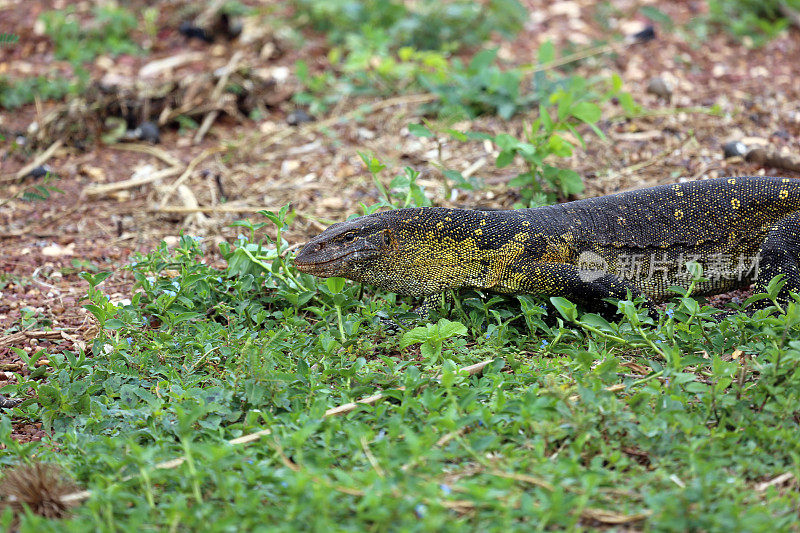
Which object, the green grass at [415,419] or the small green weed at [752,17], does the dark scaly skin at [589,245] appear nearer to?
the green grass at [415,419]

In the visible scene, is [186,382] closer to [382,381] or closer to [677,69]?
[382,381]

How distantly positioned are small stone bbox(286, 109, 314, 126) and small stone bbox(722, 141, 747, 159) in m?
4.27

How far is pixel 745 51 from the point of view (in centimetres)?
895

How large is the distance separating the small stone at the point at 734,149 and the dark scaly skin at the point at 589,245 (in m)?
1.56

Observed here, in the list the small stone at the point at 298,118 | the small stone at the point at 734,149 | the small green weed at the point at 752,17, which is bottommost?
the small stone at the point at 298,118

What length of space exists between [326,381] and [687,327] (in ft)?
6.71

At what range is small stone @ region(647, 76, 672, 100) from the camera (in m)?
7.86

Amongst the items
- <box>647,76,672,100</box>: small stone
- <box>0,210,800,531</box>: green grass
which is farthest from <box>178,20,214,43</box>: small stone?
<box>0,210,800,531</box>: green grass

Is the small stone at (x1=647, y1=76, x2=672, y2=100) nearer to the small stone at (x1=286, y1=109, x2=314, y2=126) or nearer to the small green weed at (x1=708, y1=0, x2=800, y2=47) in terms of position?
the small green weed at (x1=708, y1=0, x2=800, y2=47)

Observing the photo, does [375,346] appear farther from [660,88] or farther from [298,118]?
[660,88]

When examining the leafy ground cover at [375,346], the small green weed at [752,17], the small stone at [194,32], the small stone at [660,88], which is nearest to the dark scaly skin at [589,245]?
the leafy ground cover at [375,346]

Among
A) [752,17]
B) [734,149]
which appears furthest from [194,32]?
[752,17]

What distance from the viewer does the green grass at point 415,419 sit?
9.55 ft

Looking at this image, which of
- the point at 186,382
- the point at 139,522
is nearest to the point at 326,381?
the point at 186,382
